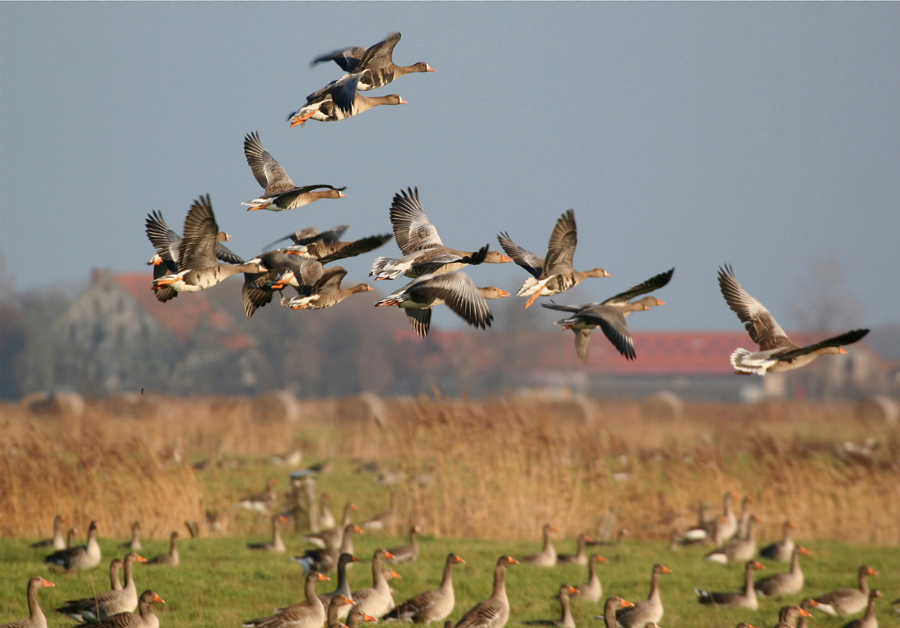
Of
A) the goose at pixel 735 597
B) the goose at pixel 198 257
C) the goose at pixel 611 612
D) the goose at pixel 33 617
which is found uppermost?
the goose at pixel 198 257

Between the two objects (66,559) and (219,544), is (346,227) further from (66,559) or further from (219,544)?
(219,544)

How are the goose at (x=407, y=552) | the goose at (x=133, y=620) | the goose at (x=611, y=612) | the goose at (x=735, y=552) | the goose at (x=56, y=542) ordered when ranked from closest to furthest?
1. the goose at (x=133, y=620)
2. the goose at (x=611, y=612)
3. the goose at (x=56, y=542)
4. the goose at (x=407, y=552)
5. the goose at (x=735, y=552)

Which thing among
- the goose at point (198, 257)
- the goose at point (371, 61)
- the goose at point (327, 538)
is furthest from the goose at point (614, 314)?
the goose at point (327, 538)

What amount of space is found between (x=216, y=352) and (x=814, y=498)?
53072mm

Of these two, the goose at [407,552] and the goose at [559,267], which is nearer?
the goose at [559,267]

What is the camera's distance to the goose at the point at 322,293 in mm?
8039

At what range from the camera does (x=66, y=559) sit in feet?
44.9

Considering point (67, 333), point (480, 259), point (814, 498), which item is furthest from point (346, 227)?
point (67, 333)

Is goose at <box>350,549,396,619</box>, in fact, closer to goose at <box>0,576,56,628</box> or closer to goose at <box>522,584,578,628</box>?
goose at <box>522,584,578,628</box>

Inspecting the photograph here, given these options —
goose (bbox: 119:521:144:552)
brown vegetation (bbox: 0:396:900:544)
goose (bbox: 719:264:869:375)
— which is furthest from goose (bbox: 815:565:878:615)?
goose (bbox: 119:521:144:552)

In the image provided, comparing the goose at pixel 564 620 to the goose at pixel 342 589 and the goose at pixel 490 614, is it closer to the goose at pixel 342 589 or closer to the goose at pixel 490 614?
the goose at pixel 490 614

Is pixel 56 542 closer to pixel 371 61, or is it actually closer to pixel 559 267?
pixel 371 61

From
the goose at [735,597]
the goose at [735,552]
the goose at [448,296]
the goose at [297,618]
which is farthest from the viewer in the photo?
the goose at [735,552]

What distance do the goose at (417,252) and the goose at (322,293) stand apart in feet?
1.18
